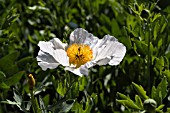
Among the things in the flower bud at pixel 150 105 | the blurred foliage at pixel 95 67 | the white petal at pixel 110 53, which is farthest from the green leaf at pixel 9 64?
the flower bud at pixel 150 105

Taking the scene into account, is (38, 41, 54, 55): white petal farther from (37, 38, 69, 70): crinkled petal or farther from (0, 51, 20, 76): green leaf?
(0, 51, 20, 76): green leaf

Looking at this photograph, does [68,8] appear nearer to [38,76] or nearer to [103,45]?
[38,76]

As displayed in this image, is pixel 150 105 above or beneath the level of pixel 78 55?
beneath

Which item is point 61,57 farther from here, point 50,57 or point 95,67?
point 95,67

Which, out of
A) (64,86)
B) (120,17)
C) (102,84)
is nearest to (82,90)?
(64,86)

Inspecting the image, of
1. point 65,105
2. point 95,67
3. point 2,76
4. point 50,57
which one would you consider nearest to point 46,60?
point 50,57

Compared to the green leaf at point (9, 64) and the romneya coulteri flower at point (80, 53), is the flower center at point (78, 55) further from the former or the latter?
the green leaf at point (9, 64)
